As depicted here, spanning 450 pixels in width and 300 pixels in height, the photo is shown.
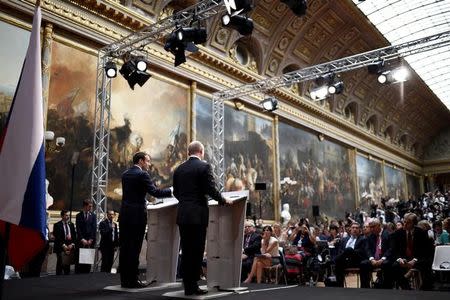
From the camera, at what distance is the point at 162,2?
49.1 ft

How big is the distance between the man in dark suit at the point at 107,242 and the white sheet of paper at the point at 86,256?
388mm

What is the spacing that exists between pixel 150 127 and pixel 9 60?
4.69 meters

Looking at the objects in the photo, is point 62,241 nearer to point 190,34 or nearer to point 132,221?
point 132,221

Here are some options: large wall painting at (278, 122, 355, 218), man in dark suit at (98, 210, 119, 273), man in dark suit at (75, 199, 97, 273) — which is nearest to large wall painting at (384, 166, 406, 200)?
large wall painting at (278, 122, 355, 218)

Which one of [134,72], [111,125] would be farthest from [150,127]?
[134,72]

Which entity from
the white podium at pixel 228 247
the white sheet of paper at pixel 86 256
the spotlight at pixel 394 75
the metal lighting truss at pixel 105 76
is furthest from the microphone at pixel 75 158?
the spotlight at pixel 394 75

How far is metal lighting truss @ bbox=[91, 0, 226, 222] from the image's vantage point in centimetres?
1091

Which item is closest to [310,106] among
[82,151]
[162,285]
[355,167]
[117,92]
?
[355,167]

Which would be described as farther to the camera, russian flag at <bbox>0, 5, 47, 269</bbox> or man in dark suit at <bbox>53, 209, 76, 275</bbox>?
man in dark suit at <bbox>53, 209, 76, 275</bbox>

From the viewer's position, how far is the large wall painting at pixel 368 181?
89.9ft

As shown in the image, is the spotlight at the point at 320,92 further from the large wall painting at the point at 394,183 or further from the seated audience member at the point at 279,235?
the large wall painting at the point at 394,183

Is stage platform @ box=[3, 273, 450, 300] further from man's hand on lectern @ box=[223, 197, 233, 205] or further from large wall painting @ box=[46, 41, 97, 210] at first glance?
large wall painting @ box=[46, 41, 97, 210]

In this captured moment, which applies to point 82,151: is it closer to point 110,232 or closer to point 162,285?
point 110,232

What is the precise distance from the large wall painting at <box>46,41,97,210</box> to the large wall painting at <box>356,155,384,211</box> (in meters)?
19.5
